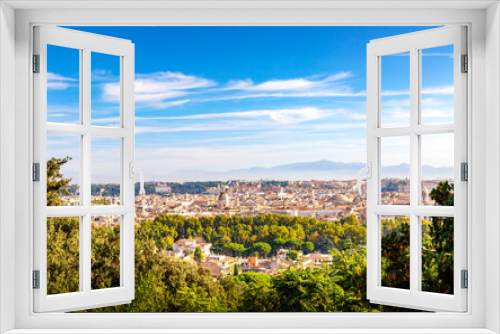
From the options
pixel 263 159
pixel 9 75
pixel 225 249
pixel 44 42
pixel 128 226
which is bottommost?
pixel 225 249

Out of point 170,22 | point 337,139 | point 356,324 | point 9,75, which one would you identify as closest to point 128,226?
point 9,75

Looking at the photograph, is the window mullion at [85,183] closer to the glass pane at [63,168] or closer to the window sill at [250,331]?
the glass pane at [63,168]

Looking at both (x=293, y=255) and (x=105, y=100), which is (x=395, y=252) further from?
(x=105, y=100)

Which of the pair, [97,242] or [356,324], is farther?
[97,242]

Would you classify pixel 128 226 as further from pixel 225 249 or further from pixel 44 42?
pixel 225 249

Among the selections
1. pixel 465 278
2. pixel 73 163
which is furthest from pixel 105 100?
→ pixel 465 278

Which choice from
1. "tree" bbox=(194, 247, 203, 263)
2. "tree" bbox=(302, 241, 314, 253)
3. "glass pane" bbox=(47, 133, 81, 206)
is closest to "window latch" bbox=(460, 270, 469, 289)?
"glass pane" bbox=(47, 133, 81, 206)

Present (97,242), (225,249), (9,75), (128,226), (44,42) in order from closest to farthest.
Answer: (9,75), (44,42), (128,226), (97,242), (225,249)

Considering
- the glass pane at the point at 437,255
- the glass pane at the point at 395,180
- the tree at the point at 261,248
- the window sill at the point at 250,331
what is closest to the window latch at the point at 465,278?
the window sill at the point at 250,331
